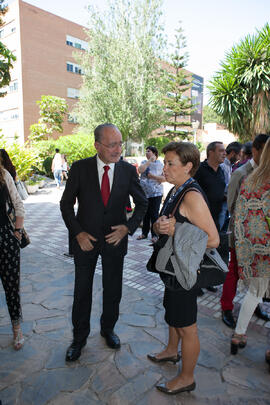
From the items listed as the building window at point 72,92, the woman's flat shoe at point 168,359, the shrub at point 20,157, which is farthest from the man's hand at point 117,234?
the building window at point 72,92

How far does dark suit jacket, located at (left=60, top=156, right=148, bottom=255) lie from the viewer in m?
2.53

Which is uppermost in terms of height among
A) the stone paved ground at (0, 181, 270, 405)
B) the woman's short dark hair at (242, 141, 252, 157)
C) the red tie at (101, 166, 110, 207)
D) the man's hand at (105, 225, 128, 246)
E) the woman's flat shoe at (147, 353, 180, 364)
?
the woman's short dark hair at (242, 141, 252, 157)

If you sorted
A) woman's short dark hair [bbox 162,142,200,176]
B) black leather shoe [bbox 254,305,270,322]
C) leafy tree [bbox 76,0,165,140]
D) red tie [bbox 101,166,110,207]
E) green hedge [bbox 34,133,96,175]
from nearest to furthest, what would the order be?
woman's short dark hair [bbox 162,142,200,176] → red tie [bbox 101,166,110,207] → black leather shoe [bbox 254,305,270,322] → green hedge [bbox 34,133,96,175] → leafy tree [bbox 76,0,165,140]

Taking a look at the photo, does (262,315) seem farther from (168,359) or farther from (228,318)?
(168,359)

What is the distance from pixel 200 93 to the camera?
65688 mm

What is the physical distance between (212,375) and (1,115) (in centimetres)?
3834

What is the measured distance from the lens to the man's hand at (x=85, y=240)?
8.08ft

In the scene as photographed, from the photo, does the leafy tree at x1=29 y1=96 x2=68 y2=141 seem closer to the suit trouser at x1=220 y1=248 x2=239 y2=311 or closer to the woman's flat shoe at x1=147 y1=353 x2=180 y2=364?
the suit trouser at x1=220 y1=248 x2=239 y2=311

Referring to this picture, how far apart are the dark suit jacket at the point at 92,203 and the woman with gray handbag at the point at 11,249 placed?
535 mm

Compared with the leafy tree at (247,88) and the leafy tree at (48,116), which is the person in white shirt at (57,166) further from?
the leafy tree at (48,116)

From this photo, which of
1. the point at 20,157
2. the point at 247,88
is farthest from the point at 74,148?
the point at 247,88

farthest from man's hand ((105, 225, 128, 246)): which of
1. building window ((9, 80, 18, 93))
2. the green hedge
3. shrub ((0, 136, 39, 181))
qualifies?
building window ((9, 80, 18, 93))

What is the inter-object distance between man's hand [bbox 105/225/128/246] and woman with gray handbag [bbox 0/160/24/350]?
0.89 m

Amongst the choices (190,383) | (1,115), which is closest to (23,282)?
(190,383)
